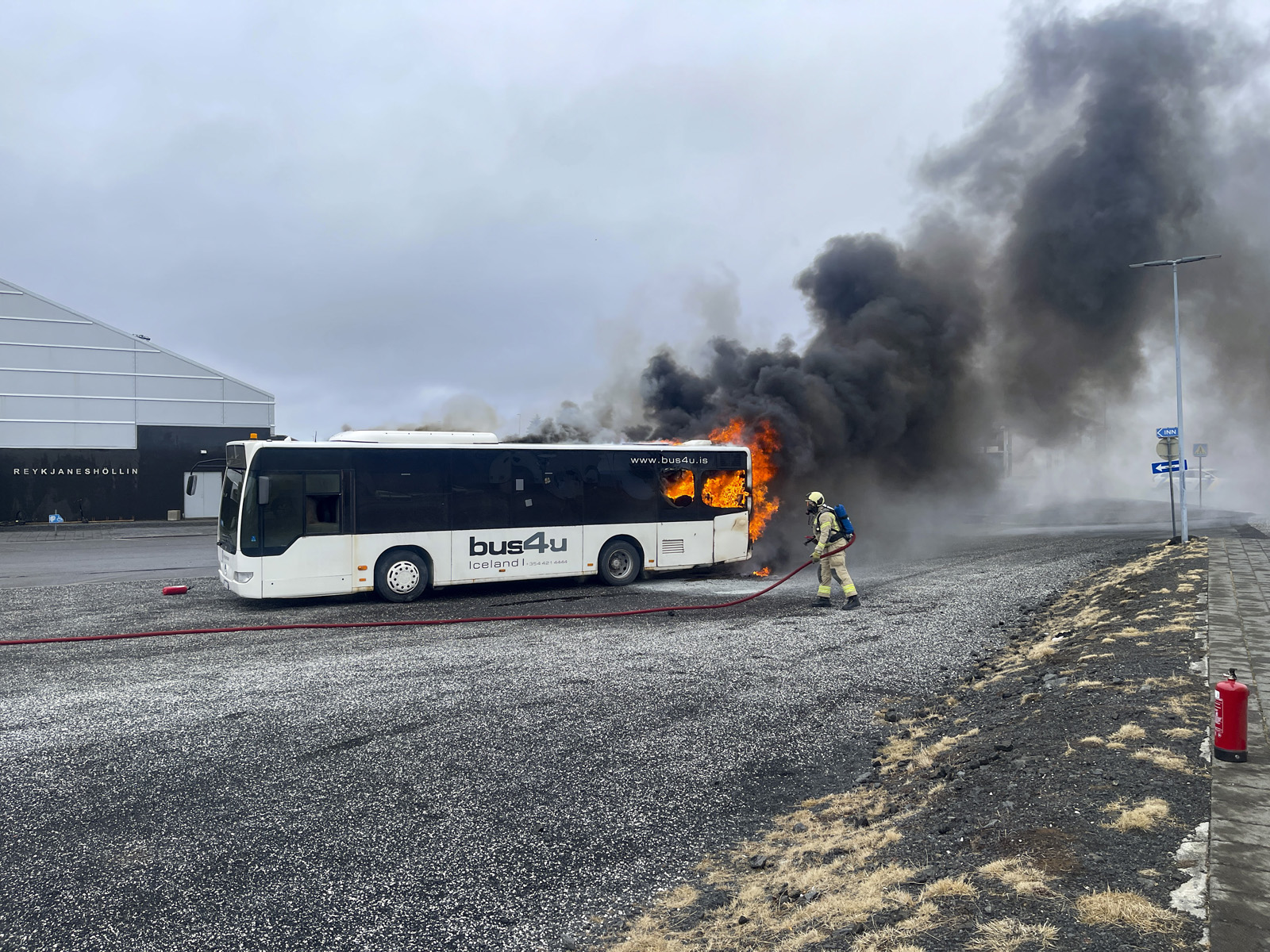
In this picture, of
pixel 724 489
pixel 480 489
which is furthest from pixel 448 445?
pixel 724 489

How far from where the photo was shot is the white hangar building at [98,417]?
30.8 m

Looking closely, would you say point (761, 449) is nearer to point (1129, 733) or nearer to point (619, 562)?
point (619, 562)

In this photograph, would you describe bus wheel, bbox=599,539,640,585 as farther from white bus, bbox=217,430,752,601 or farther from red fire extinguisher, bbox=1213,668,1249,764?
red fire extinguisher, bbox=1213,668,1249,764

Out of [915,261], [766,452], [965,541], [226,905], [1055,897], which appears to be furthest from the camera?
[915,261]

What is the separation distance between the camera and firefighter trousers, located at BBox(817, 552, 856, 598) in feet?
39.4

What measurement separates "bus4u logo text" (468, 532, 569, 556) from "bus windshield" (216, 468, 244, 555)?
3.63 metres

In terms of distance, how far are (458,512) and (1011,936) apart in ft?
37.1

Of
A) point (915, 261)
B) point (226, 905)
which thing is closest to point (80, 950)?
point (226, 905)

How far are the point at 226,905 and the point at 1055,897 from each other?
12.4 ft

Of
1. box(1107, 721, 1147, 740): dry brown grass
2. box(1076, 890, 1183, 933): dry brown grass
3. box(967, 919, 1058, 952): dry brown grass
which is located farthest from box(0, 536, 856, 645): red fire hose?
box(967, 919, 1058, 952): dry brown grass

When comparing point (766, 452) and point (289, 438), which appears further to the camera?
point (766, 452)

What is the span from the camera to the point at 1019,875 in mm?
3412

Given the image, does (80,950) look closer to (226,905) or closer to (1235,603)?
(226,905)

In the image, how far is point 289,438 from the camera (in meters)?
12.7
